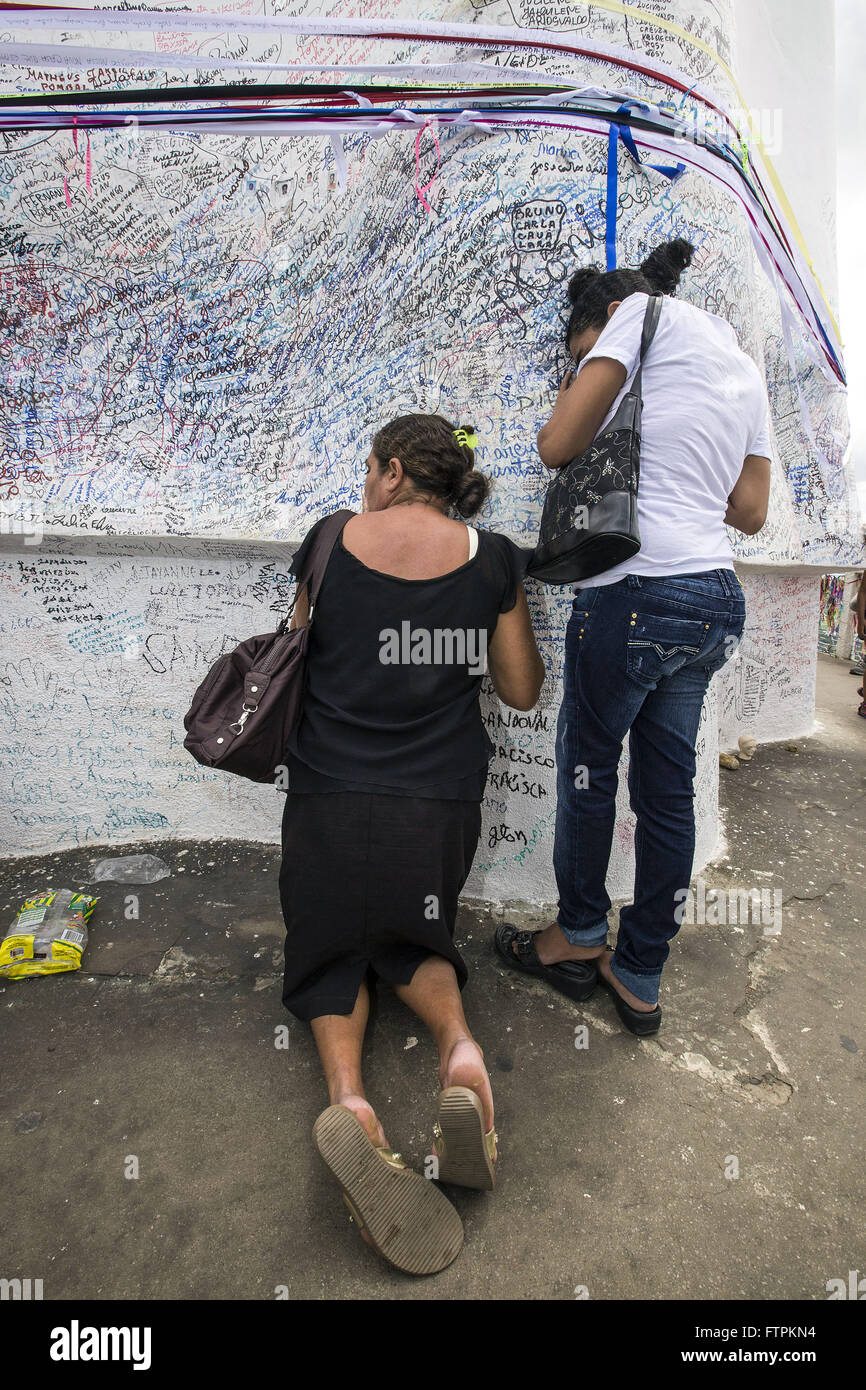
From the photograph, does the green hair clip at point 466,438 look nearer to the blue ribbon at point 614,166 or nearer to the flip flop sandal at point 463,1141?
the blue ribbon at point 614,166

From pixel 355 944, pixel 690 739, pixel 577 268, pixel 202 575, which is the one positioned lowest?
pixel 355 944

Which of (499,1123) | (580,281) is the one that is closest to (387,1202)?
(499,1123)

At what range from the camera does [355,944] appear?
6.13 ft

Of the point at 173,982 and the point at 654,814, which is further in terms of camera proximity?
the point at 173,982

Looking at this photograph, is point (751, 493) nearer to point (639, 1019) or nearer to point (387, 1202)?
point (639, 1019)

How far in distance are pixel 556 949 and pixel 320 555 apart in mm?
1387

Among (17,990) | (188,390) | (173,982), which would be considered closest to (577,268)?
(188,390)

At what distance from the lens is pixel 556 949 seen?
222 centimetres

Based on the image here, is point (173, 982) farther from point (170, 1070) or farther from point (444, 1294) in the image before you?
point (444, 1294)

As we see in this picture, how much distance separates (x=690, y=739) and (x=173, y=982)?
1764mm

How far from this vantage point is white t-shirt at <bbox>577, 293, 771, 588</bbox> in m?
1.77

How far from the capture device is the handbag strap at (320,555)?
6.19ft

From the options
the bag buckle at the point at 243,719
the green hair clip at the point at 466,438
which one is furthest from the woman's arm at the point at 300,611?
the green hair clip at the point at 466,438

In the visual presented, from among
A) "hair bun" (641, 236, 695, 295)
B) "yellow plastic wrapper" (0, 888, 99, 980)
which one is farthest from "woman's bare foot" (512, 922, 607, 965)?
"hair bun" (641, 236, 695, 295)
